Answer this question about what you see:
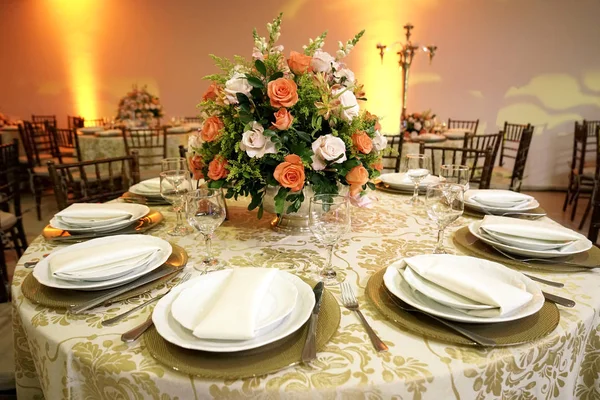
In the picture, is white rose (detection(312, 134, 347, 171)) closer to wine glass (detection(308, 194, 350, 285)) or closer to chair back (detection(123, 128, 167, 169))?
wine glass (detection(308, 194, 350, 285))

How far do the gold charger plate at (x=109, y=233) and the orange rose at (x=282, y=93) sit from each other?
652 millimetres

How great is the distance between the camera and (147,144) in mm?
4301

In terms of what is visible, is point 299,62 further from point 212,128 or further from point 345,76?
point 212,128

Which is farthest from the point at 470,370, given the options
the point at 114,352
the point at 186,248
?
the point at 186,248

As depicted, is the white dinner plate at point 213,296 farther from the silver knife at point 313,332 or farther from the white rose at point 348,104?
the white rose at point 348,104

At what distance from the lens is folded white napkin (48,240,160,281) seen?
3.11ft

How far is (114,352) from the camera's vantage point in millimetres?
744

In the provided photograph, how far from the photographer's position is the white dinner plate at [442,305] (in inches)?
31.2

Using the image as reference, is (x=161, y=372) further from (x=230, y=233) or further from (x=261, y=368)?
(x=230, y=233)

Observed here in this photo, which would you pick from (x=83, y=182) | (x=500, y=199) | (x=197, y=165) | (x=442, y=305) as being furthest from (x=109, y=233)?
(x=500, y=199)

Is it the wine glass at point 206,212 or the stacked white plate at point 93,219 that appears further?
the stacked white plate at point 93,219

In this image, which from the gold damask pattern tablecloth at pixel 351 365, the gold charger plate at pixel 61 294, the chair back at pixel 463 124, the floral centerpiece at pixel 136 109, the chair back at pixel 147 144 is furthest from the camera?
the chair back at pixel 463 124

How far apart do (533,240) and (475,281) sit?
0.42m

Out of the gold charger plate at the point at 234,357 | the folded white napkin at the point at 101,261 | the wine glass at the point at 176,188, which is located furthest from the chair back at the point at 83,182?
the gold charger plate at the point at 234,357
